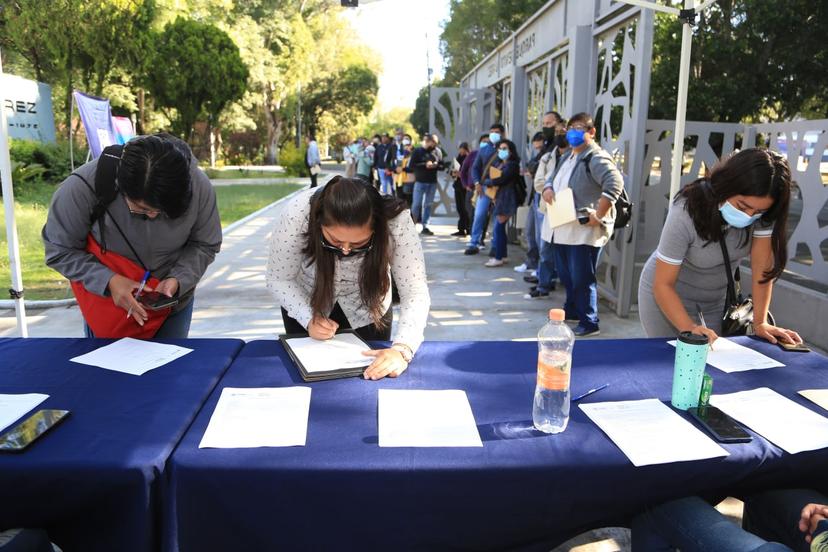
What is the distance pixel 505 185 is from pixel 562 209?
2621 millimetres

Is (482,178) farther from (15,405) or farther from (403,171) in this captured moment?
(15,405)

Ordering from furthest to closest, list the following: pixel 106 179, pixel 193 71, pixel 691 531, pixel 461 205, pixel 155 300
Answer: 1. pixel 193 71
2. pixel 461 205
3. pixel 155 300
4. pixel 106 179
5. pixel 691 531

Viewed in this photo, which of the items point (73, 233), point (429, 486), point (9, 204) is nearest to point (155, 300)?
point (73, 233)

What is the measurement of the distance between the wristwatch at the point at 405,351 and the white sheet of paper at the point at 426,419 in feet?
0.70

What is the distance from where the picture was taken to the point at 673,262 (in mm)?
2479

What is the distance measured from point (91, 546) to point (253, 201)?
1338cm

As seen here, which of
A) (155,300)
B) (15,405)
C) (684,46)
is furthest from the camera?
(684,46)

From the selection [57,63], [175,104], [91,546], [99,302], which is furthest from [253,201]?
[91,546]

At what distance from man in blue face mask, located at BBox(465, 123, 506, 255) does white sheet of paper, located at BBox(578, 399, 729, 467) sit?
19.0ft

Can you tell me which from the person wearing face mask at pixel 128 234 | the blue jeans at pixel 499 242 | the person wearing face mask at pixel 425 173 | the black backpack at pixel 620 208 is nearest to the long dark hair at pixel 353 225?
the person wearing face mask at pixel 128 234

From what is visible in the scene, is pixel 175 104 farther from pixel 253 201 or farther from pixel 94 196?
pixel 94 196

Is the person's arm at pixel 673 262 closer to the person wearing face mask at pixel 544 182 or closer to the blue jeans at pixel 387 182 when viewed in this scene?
the person wearing face mask at pixel 544 182

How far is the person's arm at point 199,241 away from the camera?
2.54 m

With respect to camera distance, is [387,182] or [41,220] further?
[387,182]
